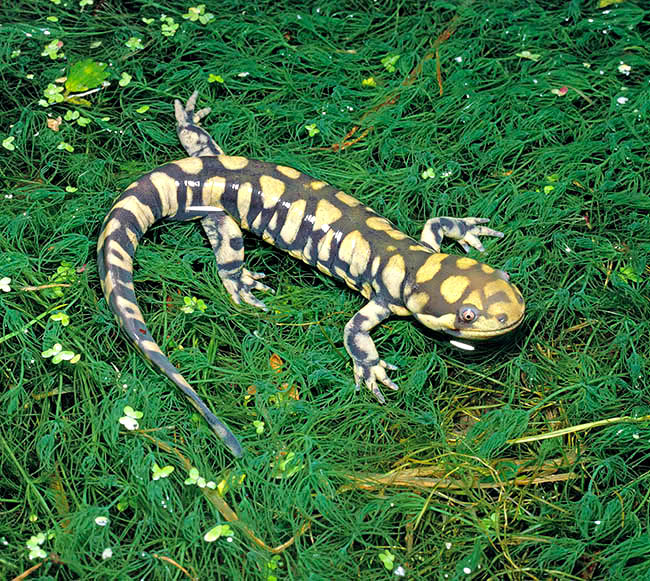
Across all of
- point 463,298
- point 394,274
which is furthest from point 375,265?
point 463,298

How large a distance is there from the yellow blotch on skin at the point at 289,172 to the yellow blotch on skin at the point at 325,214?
0.29m

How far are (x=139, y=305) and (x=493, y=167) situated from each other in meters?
2.63

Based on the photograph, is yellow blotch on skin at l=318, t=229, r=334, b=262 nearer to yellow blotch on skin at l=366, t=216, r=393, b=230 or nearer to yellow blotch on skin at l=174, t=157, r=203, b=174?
yellow blotch on skin at l=366, t=216, r=393, b=230

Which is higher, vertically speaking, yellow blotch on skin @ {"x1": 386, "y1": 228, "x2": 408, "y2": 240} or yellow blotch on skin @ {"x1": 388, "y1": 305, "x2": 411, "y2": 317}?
yellow blotch on skin @ {"x1": 386, "y1": 228, "x2": 408, "y2": 240}

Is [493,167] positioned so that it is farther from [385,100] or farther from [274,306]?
[274,306]

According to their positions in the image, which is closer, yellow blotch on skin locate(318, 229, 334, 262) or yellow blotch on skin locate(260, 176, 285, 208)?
yellow blotch on skin locate(318, 229, 334, 262)

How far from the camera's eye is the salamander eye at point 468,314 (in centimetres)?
462

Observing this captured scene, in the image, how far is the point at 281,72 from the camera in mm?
6203

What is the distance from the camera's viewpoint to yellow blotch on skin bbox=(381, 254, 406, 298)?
4922mm

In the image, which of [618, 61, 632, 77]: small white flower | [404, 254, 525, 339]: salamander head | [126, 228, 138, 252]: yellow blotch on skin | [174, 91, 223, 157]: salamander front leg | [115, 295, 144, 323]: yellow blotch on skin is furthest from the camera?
[618, 61, 632, 77]: small white flower

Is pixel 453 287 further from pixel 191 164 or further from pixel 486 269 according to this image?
→ pixel 191 164

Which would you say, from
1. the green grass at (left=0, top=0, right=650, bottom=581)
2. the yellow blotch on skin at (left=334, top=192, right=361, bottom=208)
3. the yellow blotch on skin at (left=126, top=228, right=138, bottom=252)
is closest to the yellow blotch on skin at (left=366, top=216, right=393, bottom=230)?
the yellow blotch on skin at (left=334, top=192, right=361, bottom=208)

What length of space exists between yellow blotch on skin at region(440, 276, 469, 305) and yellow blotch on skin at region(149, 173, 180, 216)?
1850mm

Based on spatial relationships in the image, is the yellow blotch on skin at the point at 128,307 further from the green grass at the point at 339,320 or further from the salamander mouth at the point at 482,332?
the salamander mouth at the point at 482,332
